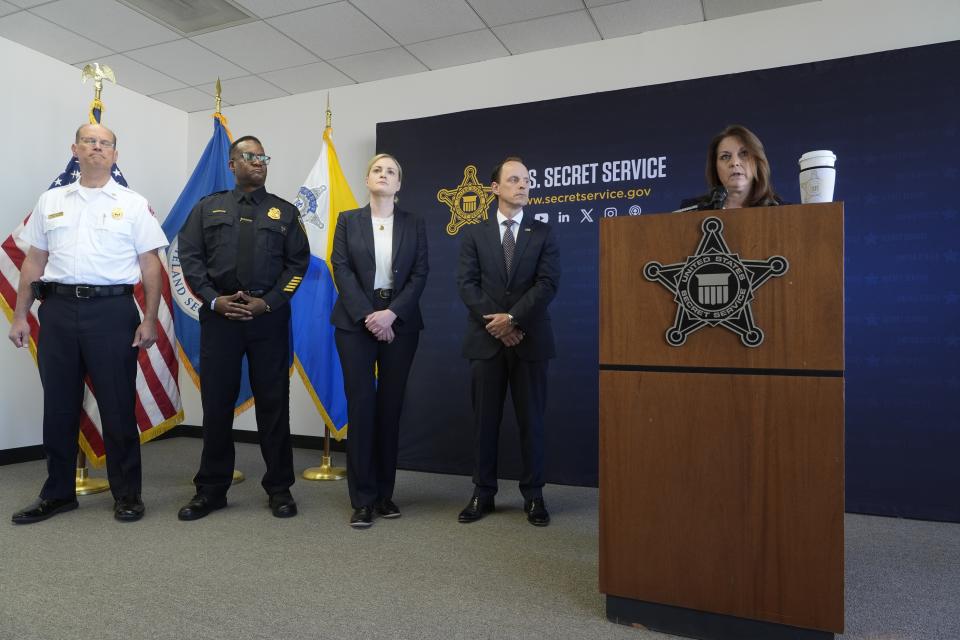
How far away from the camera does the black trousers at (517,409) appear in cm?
278

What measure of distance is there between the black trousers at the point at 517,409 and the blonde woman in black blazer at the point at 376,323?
0.36 meters

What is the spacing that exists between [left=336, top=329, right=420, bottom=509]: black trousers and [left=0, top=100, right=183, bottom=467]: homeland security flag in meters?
1.42

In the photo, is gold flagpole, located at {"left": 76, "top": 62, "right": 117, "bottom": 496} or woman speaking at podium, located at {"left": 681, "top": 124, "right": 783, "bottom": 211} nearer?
→ woman speaking at podium, located at {"left": 681, "top": 124, "right": 783, "bottom": 211}

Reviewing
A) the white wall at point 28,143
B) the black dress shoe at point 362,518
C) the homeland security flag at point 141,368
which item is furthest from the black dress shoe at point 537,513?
the white wall at point 28,143

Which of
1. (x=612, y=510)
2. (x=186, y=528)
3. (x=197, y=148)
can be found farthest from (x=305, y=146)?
(x=612, y=510)

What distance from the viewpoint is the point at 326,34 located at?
3.90 m

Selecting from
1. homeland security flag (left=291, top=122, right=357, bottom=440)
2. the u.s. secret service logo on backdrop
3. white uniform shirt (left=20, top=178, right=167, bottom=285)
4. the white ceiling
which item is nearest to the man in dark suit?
the u.s. secret service logo on backdrop

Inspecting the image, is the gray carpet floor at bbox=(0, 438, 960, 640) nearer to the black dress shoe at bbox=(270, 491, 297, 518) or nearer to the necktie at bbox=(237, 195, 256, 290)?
the black dress shoe at bbox=(270, 491, 297, 518)

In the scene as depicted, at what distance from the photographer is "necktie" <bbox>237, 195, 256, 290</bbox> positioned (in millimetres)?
2803

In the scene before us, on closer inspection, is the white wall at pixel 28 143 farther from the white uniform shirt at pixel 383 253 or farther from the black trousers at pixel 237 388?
the white uniform shirt at pixel 383 253

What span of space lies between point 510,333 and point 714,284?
124 centimetres

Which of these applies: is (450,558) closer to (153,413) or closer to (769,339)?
(769,339)

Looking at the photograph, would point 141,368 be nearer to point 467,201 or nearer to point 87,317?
point 87,317

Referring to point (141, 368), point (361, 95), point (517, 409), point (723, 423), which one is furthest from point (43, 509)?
point (361, 95)
